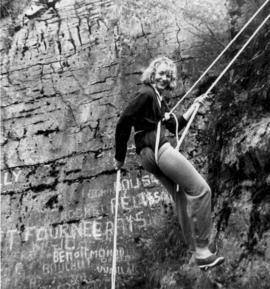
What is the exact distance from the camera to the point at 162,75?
4484 millimetres

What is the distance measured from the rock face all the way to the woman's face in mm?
1542

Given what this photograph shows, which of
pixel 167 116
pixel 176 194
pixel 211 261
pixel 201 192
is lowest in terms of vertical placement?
pixel 211 261

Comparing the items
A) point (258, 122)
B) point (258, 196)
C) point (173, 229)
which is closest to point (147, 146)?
point (258, 196)

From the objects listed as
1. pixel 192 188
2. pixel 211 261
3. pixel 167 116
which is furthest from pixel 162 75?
A: pixel 211 261

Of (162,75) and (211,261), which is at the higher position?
(162,75)

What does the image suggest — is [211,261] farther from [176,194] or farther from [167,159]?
[167,159]

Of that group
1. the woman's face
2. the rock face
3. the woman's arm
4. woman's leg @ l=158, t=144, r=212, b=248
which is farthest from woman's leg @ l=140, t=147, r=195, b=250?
the rock face

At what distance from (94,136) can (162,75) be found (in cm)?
369

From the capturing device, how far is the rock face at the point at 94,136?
6607mm

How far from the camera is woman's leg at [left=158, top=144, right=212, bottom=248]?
4164 mm

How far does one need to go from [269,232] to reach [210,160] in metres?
2.26

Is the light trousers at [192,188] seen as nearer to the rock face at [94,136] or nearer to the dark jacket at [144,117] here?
the dark jacket at [144,117]

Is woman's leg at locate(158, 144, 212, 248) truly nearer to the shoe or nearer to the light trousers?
the light trousers

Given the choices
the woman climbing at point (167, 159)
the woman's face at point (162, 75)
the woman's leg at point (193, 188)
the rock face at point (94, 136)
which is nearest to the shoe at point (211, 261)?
the woman climbing at point (167, 159)
